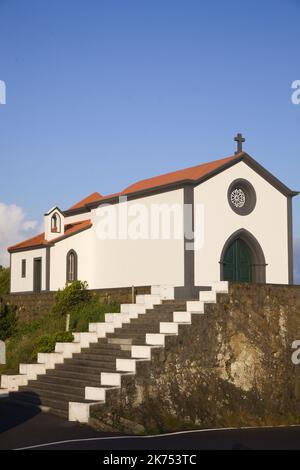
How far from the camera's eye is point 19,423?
14586 mm

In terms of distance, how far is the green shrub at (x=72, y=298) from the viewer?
2470cm

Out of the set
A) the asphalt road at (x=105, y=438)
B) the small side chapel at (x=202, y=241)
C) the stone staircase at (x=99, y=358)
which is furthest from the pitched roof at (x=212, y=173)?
the asphalt road at (x=105, y=438)

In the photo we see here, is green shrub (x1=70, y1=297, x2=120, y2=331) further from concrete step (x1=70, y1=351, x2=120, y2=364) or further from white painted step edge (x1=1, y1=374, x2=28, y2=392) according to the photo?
white painted step edge (x1=1, y1=374, x2=28, y2=392)

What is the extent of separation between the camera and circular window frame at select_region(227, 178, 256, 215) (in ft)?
85.5

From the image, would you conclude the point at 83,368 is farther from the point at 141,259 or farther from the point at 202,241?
the point at 141,259

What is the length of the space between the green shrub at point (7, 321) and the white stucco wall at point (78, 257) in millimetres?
2997

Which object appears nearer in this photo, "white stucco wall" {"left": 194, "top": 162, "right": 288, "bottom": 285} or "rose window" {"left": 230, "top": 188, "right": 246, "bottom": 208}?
"white stucco wall" {"left": 194, "top": 162, "right": 288, "bottom": 285}

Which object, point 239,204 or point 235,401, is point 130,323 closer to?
point 235,401

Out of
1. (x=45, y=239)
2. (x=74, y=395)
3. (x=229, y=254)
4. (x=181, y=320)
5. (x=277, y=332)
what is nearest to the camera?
(x=74, y=395)

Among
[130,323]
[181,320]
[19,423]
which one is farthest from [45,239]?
[19,423]

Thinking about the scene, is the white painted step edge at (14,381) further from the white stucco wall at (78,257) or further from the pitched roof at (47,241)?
the pitched roof at (47,241)

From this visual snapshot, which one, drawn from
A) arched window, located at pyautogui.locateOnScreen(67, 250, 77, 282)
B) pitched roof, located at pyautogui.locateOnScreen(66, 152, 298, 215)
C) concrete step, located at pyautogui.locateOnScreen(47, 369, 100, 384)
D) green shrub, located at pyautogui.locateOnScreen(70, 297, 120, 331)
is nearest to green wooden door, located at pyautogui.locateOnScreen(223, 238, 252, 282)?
pitched roof, located at pyautogui.locateOnScreen(66, 152, 298, 215)

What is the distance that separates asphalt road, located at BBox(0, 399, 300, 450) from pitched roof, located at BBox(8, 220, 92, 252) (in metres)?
15.7

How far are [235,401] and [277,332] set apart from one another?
267 centimetres
